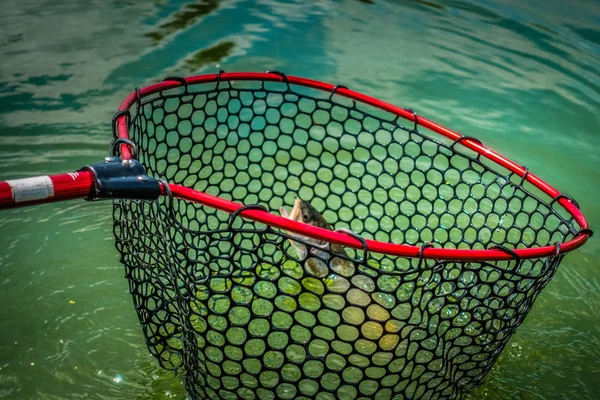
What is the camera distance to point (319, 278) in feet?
5.49

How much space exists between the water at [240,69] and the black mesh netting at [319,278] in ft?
0.67

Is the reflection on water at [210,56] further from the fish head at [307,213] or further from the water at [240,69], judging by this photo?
the fish head at [307,213]

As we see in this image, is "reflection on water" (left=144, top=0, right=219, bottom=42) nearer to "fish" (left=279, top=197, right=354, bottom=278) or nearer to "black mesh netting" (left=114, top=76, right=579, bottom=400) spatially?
"black mesh netting" (left=114, top=76, right=579, bottom=400)

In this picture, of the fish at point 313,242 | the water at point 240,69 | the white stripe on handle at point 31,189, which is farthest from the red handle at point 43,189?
the fish at point 313,242

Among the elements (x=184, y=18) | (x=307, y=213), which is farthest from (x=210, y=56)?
(x=307, y=213)

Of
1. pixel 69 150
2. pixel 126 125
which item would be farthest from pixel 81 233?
pixel 126 125

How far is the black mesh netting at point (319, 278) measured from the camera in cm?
179

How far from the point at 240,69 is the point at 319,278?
3.55 meters

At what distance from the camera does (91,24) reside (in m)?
5.39

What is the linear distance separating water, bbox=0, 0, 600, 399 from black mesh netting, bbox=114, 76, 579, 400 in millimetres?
203

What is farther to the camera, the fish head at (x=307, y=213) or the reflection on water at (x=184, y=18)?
the reflection on water at (x=184, y=18)

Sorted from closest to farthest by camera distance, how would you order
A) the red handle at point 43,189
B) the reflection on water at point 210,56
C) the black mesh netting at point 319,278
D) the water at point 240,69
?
the red handle at point 43,189 → the black mesh netting at point 319,278 → the water at point 240,69 → the reflection on water at point 210,56

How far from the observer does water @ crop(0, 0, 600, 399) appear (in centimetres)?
243

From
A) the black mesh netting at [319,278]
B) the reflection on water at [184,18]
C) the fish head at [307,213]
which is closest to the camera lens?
the black mesh netting at [319,278]
